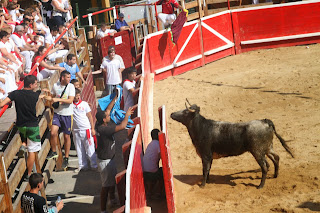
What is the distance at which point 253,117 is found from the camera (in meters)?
12.8

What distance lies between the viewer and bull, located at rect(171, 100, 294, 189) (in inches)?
360

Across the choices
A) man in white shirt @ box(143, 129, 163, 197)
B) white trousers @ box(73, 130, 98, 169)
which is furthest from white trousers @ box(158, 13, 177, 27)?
man in white shirt @ box(143, 129, 163, 197)

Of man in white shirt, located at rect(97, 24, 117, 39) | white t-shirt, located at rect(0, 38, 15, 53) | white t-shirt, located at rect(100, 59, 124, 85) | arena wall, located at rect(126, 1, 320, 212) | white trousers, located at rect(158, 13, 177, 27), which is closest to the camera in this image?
white t-shirt, located at rect(0, 38, 15, 53)

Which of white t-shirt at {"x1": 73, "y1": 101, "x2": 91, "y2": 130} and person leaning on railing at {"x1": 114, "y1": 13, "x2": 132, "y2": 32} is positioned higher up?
person leaning on railing at {"x1": 114, "y1": 13, "x2": 132, "y2": 32}

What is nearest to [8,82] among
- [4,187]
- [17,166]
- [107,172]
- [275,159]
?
[17,166]

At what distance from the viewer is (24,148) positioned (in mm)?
8508

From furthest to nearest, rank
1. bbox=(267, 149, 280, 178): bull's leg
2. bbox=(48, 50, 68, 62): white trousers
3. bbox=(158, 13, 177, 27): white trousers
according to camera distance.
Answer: bbox=(158, 13, 177, 27): white trousers, bbox=(48, 50, 68, 62): white trousers, bbox=(267, 149, 280, 178): bull's leg

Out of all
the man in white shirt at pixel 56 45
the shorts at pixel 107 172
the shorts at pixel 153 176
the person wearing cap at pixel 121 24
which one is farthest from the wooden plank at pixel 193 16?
the shorts at pixel 107 172

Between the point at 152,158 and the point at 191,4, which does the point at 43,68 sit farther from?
the point at 191,4

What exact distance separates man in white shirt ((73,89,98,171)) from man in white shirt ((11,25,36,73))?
2.75 m

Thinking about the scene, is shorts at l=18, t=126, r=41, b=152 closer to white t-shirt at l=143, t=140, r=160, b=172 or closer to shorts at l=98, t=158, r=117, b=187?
shorts at l=98, t=158, r=117, b=187

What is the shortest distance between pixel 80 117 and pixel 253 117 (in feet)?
15.4

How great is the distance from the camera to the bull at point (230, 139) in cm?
915

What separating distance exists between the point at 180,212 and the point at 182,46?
10.2 metres
